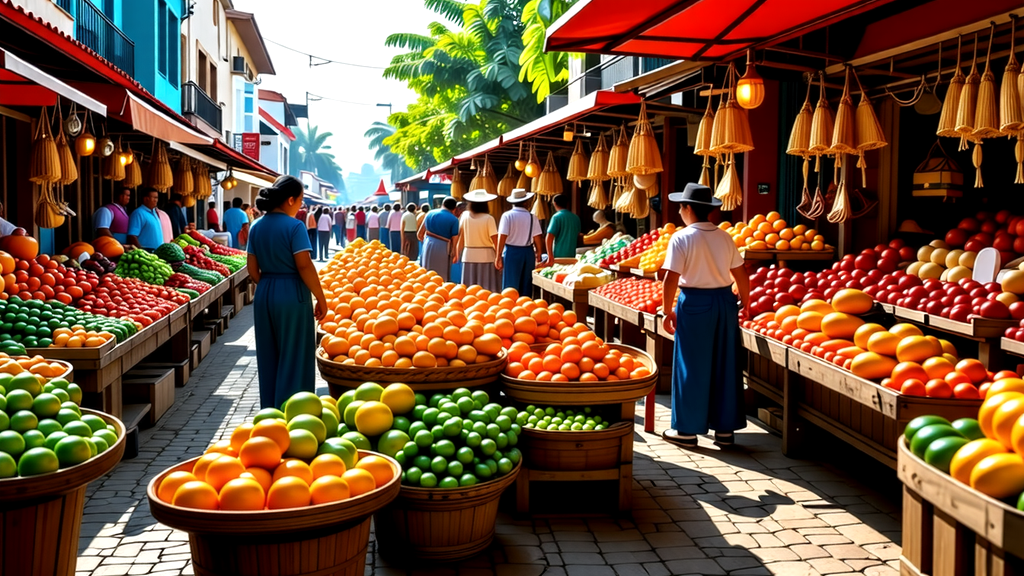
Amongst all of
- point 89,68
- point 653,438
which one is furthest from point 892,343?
point 89,68

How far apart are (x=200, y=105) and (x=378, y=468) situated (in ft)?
76.0

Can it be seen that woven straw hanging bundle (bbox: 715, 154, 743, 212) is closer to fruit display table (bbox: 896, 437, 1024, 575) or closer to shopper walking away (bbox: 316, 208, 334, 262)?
fruit display table (bbox: 896, 437, 1024, 575)

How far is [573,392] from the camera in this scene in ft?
15.7

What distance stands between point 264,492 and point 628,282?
626 centimetres

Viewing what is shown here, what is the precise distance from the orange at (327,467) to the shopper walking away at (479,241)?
7428 millimetres

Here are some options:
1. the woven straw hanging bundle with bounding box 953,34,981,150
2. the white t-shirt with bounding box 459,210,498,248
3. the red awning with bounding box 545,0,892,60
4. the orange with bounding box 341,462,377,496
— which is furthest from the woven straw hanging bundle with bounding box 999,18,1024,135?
the white t-shirt with bounding box 459,210,498,248

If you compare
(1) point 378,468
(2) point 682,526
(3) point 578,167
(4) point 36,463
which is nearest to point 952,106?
(2) point 682,526

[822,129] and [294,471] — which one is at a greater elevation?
[822,129]

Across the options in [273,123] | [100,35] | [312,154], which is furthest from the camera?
[312,154]

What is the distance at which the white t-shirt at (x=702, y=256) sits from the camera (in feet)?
19.0

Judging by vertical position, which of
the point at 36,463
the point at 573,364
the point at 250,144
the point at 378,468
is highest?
the point at 250,144

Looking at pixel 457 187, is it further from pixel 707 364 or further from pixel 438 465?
pixel 438 465

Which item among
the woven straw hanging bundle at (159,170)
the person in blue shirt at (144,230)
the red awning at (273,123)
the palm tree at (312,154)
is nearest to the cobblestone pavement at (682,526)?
the person in blue shirt at (144,230)

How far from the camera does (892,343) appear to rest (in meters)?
4.84
